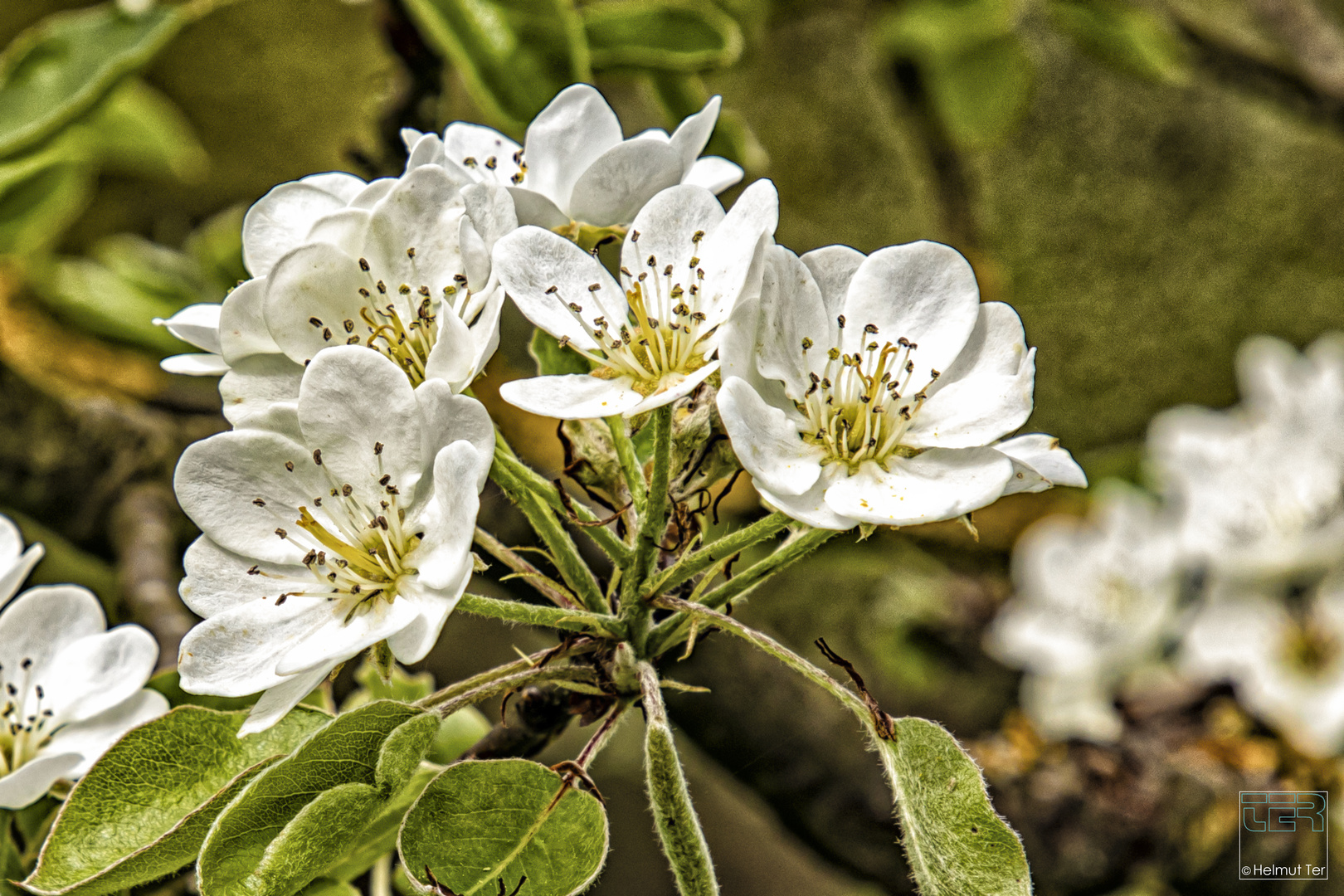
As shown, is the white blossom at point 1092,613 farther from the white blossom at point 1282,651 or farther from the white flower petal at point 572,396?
the white flower petal at point 572,396

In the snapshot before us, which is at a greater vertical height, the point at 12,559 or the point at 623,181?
the point at 623,181

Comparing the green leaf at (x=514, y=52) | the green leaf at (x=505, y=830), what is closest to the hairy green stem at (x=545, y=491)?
the green leaf at (x=505, y=830)

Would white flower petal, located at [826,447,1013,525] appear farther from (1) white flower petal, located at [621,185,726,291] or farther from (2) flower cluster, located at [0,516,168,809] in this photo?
(2) flower cluster, located at [0,516,168,809]

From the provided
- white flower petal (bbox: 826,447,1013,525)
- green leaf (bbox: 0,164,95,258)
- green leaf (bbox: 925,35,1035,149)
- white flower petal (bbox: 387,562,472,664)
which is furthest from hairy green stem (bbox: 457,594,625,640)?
green leaf (bbox: 925,35,1035,149)

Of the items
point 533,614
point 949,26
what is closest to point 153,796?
point 533,614

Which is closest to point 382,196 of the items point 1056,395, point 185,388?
point 185,388

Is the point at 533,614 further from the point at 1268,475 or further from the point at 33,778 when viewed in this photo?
the point at 1268,475

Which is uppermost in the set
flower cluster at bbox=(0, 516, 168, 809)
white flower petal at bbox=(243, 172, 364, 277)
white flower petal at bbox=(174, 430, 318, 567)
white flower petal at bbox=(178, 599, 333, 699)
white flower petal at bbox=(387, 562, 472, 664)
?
white flower petal at bbox=(243, 172, 364, 277)
